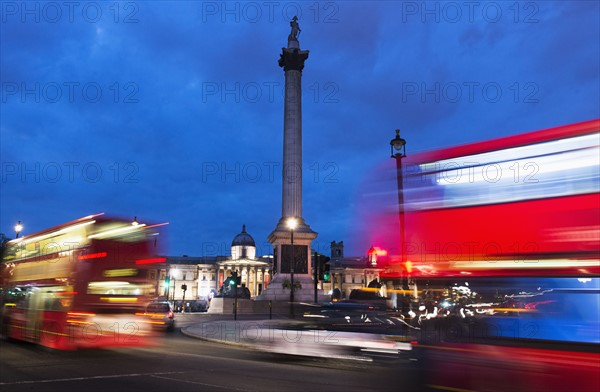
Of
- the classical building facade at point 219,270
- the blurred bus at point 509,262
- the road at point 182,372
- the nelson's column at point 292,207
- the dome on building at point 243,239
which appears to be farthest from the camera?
the dome on building at point 243,239

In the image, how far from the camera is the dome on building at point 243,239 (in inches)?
5290

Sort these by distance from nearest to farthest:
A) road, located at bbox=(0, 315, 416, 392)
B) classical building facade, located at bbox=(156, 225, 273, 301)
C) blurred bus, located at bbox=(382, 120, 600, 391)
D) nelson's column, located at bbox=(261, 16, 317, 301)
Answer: blurred bus, located at bbox=(382, 120, 600, 391)
road, located at bbox=(0, 315, 416, 392)
nelson's column, located at bbox=(261, 16, 317, 301)
classical building facade, located at bbox=(156, 225, 273, 301)

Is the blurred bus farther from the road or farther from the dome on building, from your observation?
the dome on building

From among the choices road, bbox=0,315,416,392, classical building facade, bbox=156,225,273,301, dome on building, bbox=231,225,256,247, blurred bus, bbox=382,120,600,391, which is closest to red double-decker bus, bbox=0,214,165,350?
road, bbox=0,315,416,392

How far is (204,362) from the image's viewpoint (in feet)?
41.3

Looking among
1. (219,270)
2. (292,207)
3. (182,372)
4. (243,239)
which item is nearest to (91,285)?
(182,372)


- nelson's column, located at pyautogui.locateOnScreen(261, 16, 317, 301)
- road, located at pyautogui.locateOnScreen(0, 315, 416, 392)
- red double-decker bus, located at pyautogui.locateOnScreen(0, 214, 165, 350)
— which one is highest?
nelson's column, located at pyautogui.locateOnScreen(261, 16, 317, 301)

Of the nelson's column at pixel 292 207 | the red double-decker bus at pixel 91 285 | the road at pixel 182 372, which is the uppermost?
the nelson's column at pixel 292 207

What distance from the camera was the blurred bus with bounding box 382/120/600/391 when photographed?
556 centimetres

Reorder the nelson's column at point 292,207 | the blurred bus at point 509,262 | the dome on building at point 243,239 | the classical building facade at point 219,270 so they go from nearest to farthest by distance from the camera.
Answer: the blurred bus at point 509,262
the nelson's column at point 292,207
the classical building facade at point 219,270
the dome on building at point 243,239

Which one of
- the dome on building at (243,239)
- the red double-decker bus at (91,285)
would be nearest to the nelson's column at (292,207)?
the red double-decker bus at (91,285)

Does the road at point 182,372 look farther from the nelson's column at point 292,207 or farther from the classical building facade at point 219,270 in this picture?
the classical building facade at point 219,270

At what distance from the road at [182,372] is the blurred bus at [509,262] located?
1988 mm

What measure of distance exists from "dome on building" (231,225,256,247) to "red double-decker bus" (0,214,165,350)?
393 feet
